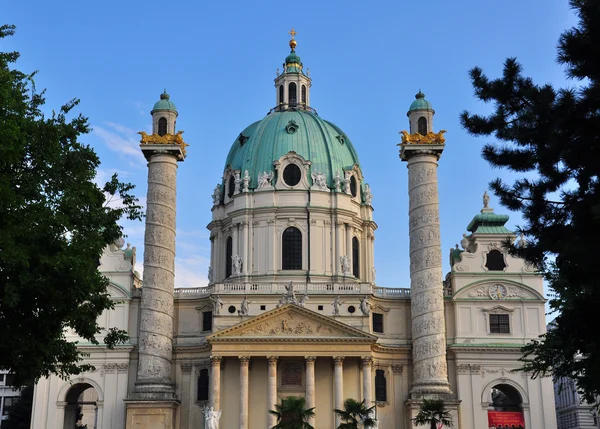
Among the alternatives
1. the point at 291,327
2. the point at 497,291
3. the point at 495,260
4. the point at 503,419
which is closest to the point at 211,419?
the point at 291,327

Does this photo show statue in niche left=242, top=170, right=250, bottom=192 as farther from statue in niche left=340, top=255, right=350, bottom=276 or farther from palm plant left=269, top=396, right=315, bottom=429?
palm plant left=269, top=396, right=315, bottom=429

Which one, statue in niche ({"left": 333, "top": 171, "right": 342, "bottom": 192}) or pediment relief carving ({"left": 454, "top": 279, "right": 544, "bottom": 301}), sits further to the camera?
statue in niche ({"left": 333, "top": 171, "right": 342, "bottom": 192})

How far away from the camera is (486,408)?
56250 mm

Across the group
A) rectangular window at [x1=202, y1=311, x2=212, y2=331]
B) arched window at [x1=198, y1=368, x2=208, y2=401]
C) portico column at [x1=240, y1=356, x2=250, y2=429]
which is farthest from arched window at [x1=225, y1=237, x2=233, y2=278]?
portico column at [x1=240, y1=356, x2=250, y2=429]

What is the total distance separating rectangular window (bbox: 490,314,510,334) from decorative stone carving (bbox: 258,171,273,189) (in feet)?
62.2

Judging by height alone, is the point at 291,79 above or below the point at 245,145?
above

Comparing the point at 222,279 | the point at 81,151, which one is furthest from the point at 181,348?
the point at 81,151

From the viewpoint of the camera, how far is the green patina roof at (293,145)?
6638cm

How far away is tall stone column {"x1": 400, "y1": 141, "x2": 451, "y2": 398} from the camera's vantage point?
54531 millimetres

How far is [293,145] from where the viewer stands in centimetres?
6669

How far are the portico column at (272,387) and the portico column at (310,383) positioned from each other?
2.00 meters

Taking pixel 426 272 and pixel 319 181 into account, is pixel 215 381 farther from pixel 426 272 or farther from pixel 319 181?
pixel 319 181

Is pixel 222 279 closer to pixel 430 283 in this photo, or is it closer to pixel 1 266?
pixel 430 283

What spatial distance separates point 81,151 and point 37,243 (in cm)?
426
